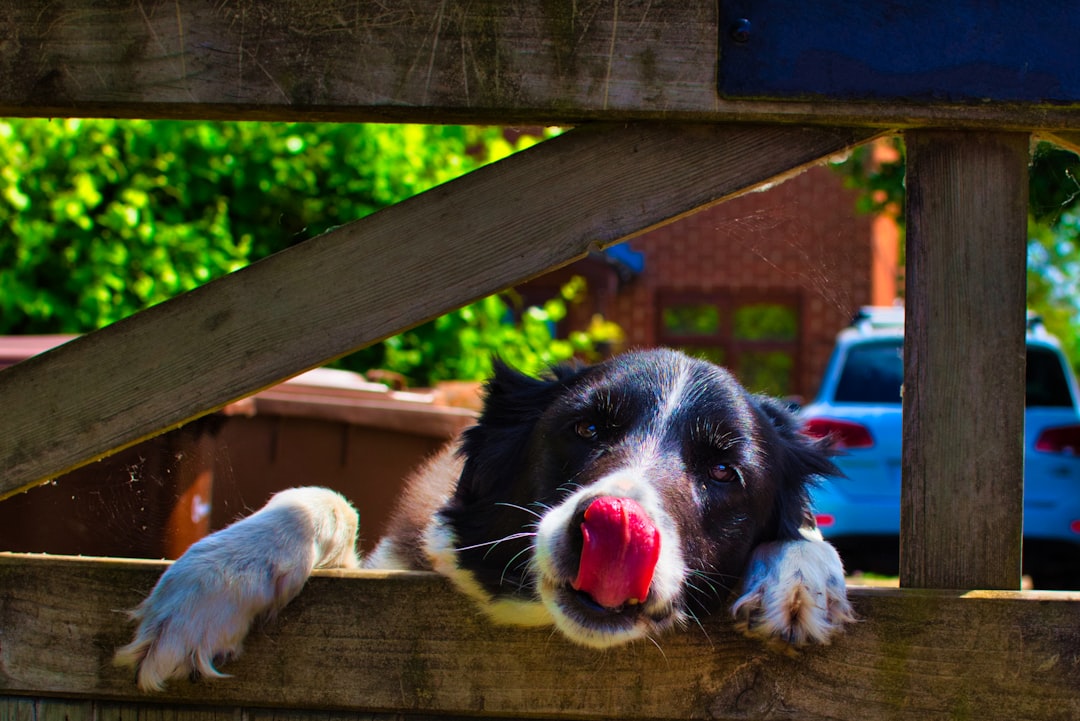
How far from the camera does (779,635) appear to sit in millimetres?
1926

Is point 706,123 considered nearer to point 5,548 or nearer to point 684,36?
point 684,36

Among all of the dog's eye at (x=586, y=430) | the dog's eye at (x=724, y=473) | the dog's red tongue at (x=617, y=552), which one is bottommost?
the dog's red tongue at (x=617, y=552)

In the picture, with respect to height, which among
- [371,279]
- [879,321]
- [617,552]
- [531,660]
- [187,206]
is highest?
[187,206]

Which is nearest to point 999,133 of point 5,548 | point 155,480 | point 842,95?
point 842,95

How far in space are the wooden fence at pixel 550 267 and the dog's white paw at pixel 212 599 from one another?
46 mm

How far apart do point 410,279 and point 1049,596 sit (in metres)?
1.30

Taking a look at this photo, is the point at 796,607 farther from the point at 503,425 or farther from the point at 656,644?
the point at 503,425

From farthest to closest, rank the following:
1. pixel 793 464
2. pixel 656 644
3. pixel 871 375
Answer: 1. pixel 871 375
2. pixel 793 464
3. pixel 656 644

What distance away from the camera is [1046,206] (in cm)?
280

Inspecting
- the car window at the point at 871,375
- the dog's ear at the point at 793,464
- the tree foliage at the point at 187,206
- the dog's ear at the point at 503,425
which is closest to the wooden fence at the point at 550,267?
the dog's ear at the point at 793,464

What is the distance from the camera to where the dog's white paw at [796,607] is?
1917 mm

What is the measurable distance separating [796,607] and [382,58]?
49.4 inches

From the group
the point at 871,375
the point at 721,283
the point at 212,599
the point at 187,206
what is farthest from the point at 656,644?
the point at 721,283

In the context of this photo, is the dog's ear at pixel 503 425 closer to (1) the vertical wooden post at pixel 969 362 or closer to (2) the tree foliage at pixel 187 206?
(1) the vertical wooden post at pixel 969 362
